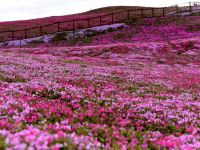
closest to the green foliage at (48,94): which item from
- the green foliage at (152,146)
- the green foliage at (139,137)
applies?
the green foliage at (139,137)

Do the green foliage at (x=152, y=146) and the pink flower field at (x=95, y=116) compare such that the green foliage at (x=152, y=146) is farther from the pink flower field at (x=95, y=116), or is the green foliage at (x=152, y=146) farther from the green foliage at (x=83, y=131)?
the green foliage at (x=83, y=131)

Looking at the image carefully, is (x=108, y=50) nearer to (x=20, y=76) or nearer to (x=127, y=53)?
(x=127, y=53)

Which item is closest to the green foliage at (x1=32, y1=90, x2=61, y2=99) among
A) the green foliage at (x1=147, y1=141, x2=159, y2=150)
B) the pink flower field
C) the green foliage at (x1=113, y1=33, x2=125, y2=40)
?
the pink flower field

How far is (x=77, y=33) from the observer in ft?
268

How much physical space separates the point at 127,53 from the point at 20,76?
3231 cm

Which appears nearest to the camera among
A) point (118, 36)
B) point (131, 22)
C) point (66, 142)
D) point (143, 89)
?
point (66, 142)

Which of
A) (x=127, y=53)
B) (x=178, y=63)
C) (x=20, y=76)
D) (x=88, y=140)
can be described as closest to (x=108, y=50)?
(x=127, y=53)

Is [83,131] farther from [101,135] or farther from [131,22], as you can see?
[131,22]

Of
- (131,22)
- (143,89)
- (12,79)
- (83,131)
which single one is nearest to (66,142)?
(83,131)

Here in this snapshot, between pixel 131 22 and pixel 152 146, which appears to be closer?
pixel 152 146

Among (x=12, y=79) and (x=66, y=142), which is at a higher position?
(x=66, y=142)

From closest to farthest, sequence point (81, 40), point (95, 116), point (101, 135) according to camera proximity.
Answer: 1. point (101, 135)
2. point (95, 116)
3. point (81, 40)

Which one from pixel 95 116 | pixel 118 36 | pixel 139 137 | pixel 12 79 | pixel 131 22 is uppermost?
pixel 131 22

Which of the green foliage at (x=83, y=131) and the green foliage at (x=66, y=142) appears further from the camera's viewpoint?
the green foliage at (x=83, y=131)
